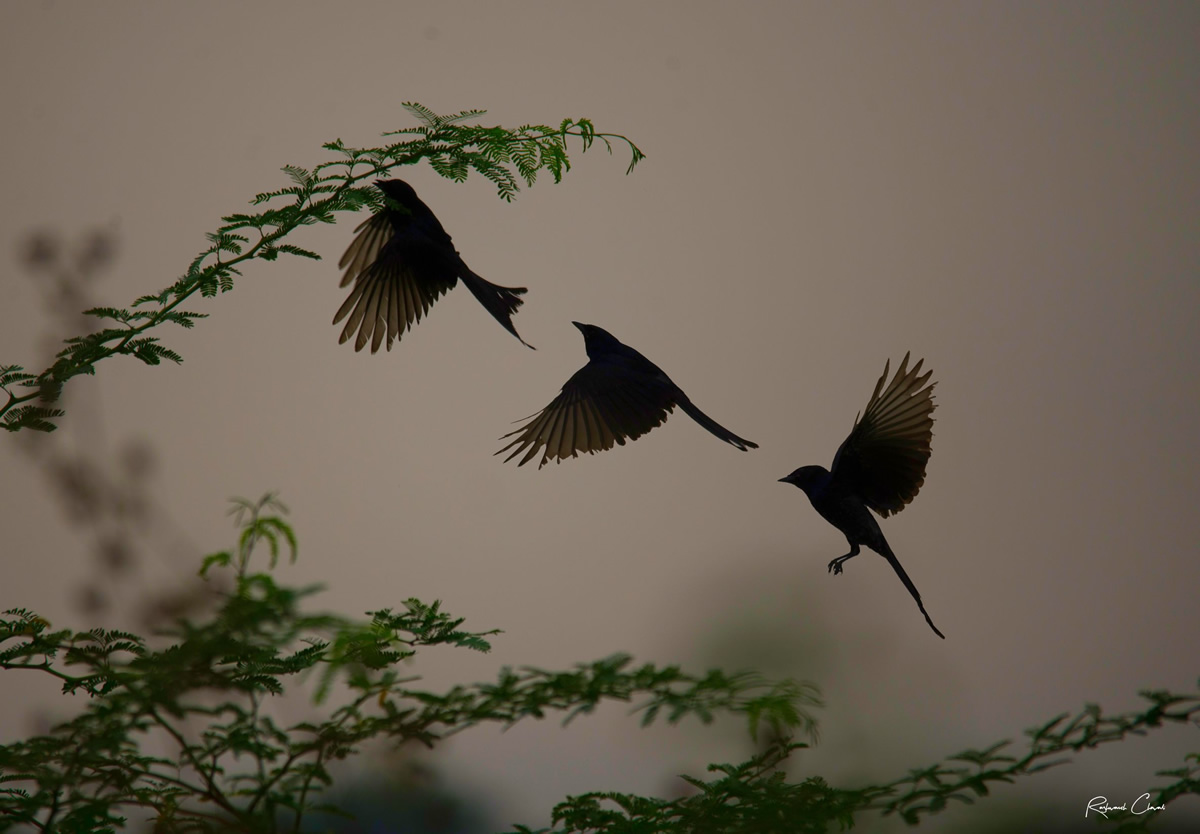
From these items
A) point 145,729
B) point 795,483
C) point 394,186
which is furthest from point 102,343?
point 795,483

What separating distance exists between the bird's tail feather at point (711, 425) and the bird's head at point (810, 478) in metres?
0.16

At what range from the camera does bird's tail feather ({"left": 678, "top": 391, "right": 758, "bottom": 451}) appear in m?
2.52

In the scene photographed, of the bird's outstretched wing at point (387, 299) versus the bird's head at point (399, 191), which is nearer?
the bird's head at point (399, 191)

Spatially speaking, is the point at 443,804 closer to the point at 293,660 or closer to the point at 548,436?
the point at 293,660

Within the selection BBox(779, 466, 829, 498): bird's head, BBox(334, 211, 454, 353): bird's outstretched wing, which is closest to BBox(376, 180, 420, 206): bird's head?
BBox(334, 211, 454, 353): bird's outstretched wing

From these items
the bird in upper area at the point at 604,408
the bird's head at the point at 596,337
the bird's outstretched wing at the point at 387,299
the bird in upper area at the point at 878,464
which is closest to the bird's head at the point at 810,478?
the bird in upper area at the point at 878,464

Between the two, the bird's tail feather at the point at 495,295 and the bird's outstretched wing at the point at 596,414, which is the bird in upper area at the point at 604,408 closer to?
the bird's outstretched wing at the point at 596,414

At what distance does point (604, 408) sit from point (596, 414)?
0.10 ft

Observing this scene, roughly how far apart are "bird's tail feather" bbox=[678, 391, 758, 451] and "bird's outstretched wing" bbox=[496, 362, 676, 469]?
4cm

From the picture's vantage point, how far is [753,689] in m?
1.28

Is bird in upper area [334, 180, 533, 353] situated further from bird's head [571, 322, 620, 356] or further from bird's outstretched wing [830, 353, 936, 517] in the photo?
bird's outstretched wing [830, 353, 936, 517]

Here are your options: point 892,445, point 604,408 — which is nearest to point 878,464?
point 892,445

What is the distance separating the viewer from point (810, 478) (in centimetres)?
254

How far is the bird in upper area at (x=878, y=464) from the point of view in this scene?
2.48 metres
